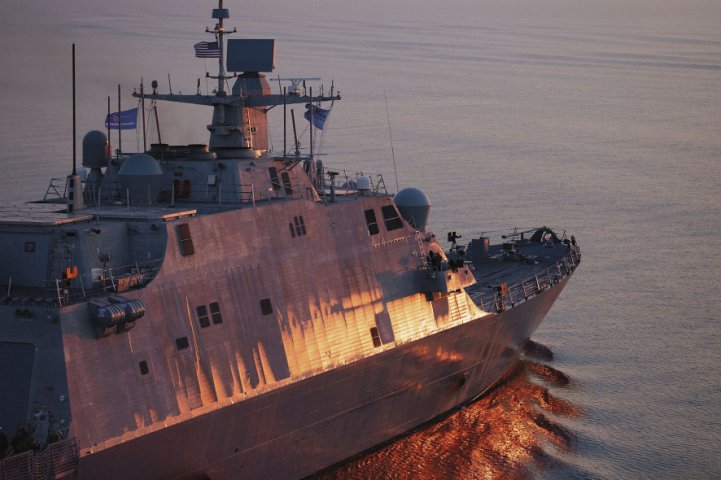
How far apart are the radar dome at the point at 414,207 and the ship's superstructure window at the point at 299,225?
5.86 meters

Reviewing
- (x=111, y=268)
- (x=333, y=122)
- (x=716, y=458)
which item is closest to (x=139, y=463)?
(x=111, y=268)

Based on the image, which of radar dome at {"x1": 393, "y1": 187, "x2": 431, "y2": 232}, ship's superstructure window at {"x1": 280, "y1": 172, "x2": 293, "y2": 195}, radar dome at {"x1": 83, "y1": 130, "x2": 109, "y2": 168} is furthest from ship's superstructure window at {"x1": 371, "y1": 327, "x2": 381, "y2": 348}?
radar dome at {"x1": 83, "y1": 130, "x2": 109, "y2": 168}

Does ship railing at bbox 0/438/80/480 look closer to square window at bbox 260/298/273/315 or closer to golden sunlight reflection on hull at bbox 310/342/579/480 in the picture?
square window at bbox 260/298/273/315

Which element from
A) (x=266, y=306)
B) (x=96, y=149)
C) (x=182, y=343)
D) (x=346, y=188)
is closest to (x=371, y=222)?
(x=346, y=188)

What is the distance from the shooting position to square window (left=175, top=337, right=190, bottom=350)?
69.1 feet

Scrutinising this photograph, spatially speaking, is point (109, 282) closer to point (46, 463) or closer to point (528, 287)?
point (46, 463)

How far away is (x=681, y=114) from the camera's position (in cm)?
7625

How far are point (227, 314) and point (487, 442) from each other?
1011cm

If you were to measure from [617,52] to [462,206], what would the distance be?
178 ft

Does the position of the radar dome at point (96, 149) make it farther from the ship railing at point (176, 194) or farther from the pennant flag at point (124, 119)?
the pennant flag at point (124, 119)

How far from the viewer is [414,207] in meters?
30.0

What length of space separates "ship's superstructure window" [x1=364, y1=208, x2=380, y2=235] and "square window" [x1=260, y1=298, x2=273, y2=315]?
429cm

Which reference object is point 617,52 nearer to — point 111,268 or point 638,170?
point 638,170

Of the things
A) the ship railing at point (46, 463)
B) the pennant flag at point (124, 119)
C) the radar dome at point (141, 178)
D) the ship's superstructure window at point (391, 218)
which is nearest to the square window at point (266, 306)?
the radar dome at point (141, 178)
